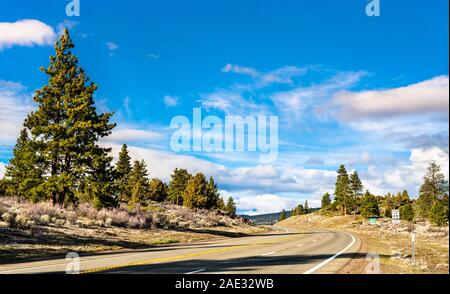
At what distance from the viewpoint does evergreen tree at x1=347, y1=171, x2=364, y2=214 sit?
4761 inches

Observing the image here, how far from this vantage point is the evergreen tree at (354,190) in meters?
121

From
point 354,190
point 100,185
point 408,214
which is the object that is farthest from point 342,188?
point 100,185

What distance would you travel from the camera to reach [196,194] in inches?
3425

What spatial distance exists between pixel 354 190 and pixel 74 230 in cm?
10596

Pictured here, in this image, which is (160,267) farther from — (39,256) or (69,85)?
(69,85)

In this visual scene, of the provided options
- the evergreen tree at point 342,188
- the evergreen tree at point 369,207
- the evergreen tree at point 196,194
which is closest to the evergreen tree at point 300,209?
the evergreen tree at point 342,188

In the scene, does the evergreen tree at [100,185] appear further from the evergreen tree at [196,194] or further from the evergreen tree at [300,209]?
the evergreen tree at [300,209]

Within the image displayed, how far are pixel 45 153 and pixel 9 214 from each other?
1224cm

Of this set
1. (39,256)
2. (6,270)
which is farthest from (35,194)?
(6,270)

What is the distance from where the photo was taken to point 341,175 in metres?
123

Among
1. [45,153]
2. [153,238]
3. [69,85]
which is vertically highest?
[69,85]

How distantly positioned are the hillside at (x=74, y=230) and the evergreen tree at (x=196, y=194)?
42.0m
